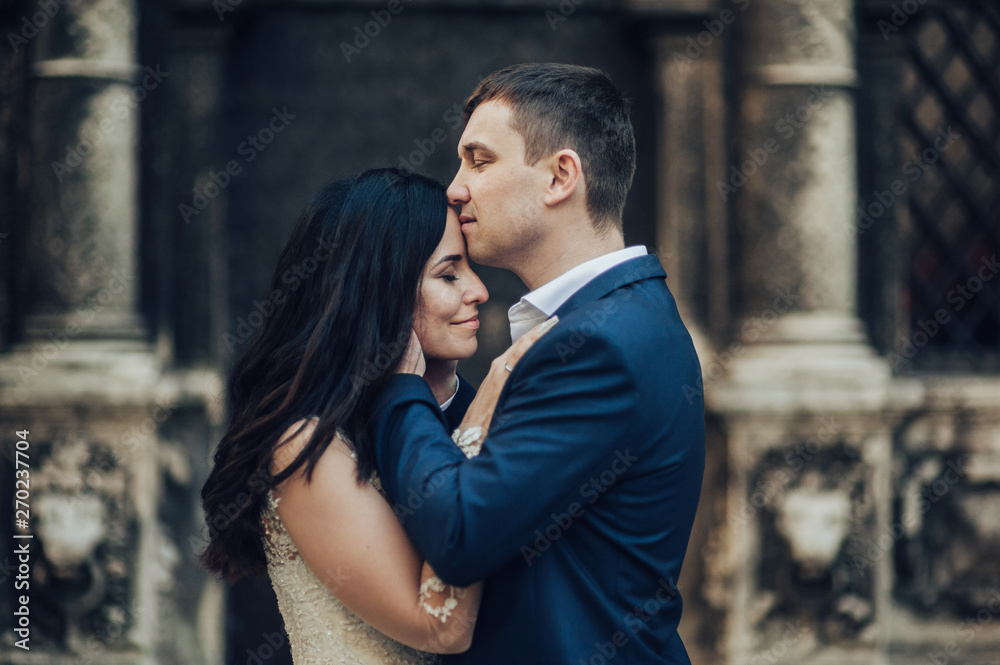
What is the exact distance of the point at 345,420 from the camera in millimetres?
2014

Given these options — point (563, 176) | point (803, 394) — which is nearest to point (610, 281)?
point (563, 176)

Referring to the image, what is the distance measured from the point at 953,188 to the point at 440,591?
475 cm

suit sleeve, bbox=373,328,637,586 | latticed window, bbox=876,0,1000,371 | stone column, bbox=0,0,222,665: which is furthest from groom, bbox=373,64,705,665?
latticed window, bbox=876,0,1000,371

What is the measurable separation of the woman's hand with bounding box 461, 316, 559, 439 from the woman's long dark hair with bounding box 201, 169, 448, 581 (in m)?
0.23

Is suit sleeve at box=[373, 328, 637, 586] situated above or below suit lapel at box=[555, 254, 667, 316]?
below

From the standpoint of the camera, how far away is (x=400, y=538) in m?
1.93

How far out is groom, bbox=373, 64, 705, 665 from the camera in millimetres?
1725

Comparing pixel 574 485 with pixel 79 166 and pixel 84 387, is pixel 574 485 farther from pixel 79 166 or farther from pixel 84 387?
pixel 79 166

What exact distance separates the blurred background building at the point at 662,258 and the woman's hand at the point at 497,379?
2.99 meters

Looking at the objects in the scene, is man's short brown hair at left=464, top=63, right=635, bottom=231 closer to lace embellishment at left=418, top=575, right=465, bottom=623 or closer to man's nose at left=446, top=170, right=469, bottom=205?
man's nose at left=446, top=170, right=469, bottom=205

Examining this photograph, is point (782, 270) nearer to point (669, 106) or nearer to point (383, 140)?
point (669, 106)

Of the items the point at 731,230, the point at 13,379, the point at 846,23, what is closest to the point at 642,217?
the point at 731,230

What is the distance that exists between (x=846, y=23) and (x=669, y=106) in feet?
3.31

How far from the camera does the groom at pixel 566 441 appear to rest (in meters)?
1.72
